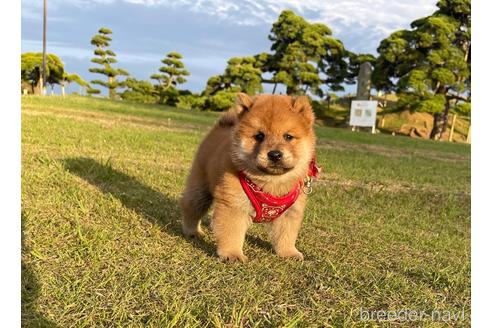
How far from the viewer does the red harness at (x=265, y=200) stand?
2639mm

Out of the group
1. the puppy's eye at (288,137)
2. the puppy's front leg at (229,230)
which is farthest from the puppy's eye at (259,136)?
the puppy's front leg at (229,230)

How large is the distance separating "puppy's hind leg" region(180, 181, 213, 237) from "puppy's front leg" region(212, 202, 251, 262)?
437 mm

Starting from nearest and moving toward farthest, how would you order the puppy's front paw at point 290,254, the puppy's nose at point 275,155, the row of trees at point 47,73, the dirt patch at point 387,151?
the puppy's nose at point 275,155, the puppy's front paw at point 290,254, the dirt patch at point 387,151, the row of trees at point 47,73

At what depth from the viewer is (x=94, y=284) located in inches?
83.0

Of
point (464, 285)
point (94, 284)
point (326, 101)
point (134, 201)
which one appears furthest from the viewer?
point (326, 101)

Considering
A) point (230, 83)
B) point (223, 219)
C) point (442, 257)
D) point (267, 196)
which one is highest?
point (230, 83)

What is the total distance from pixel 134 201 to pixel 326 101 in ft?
A: 87.0

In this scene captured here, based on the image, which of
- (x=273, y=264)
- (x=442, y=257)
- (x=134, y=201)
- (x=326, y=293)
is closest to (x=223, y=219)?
(x=273, y=264)

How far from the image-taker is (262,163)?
249cm

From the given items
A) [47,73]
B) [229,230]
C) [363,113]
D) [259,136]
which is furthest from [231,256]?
[47,73]

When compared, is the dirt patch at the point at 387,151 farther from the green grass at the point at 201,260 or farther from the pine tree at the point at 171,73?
the pine tree at the point at 171,73

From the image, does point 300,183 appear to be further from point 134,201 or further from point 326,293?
point 134,201

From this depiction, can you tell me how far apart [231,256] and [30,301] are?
112 cm

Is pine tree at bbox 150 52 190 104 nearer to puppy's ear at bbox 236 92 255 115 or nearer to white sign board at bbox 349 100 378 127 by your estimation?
white sign board at bbox 349 100 378 127
